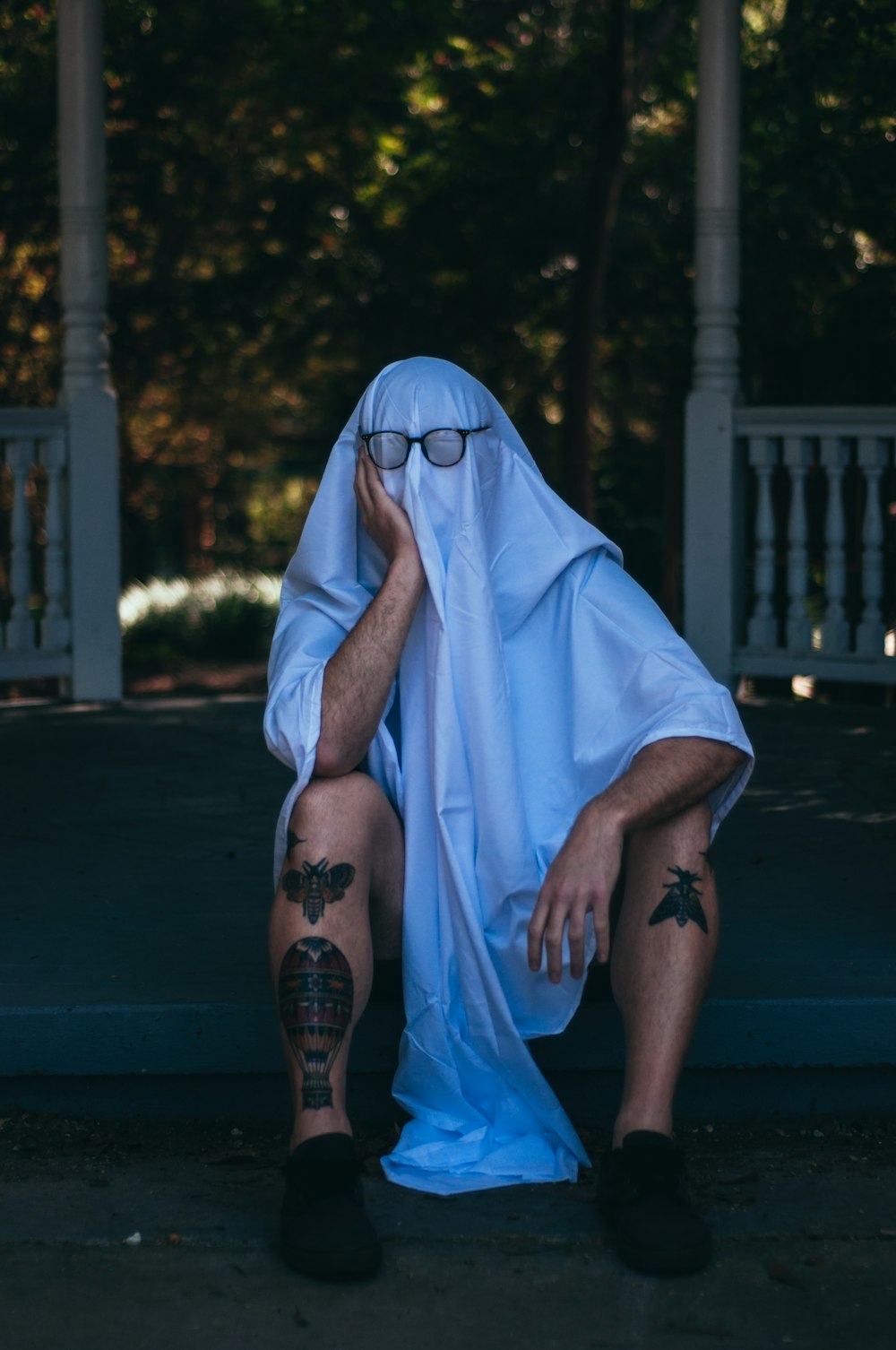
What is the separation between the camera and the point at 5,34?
998 centimetres

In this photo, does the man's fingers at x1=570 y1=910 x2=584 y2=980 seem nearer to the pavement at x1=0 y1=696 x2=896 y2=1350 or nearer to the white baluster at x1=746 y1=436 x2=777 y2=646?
the pavement at x1=0 y1=696 x2=896 y2=1350

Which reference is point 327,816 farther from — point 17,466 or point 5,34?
point 5,34

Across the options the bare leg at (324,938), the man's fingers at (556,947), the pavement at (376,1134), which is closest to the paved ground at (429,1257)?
the pavement at (376,1134)

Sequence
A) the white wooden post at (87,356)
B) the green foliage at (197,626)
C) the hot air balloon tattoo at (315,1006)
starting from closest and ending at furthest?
the hot air balloon tattoo at (315,1006), the white wooden post at (87,356), the green foliage at (197,626)

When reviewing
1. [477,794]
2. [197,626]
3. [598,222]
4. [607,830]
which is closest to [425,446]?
[477,794]

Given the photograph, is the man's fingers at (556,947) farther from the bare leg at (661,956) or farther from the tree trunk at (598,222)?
the tree trunk at (598,222)

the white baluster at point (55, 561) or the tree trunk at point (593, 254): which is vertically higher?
the tree trunk at point (593, 254)

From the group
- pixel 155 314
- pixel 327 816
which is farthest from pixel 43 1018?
pixel 155 314

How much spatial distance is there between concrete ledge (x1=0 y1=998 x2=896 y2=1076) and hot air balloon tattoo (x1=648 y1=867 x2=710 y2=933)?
31cm

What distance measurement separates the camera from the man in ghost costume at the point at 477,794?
238 cm

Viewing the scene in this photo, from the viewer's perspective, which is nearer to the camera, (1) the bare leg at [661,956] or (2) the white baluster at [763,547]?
(1) the bare leg at [661,956]

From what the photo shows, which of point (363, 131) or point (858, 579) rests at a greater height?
point (363, 131)

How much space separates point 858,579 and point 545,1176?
5271 mm

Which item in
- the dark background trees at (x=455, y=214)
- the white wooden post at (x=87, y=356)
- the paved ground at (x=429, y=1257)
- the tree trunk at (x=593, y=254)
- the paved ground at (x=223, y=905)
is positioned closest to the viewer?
the paved ground at (x=429, y=1257)
